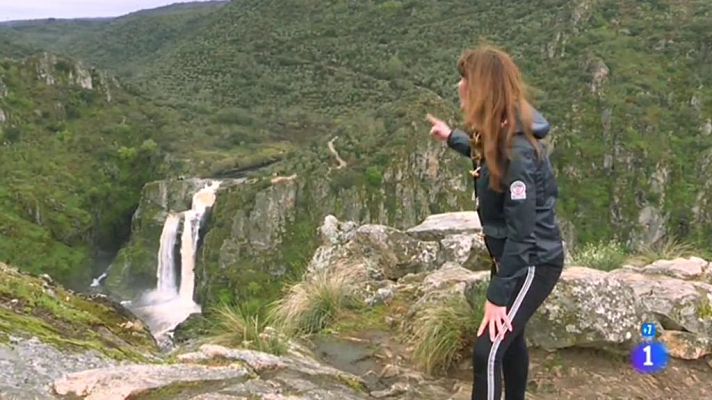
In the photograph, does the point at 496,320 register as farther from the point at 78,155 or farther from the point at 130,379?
the point at 78,155

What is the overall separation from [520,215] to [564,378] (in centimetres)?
223

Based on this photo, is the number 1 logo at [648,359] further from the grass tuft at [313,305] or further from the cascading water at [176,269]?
the cascading water at [176,269]

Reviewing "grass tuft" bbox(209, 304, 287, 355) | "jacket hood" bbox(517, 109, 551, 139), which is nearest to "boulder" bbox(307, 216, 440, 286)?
"grass tuft" bbox(209, 304, 287, 355)

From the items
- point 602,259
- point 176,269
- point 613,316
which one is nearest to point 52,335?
point 613,316

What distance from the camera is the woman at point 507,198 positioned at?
3.17 m

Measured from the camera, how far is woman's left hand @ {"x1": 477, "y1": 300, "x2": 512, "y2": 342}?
3.28 m

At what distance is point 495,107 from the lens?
125 inches

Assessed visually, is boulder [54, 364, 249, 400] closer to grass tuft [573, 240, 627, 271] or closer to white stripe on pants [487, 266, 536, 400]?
white stripe on pants [487, 266, 536, 400]

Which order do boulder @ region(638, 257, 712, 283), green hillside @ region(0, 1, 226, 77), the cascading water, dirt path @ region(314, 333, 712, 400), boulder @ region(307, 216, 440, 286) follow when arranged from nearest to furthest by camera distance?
1. dirt path @ region(314, 333, 712, 400)
2. boulder @ region(638, 257, 712, 283)
3. boulder @ region(307, 216, 440, 286)
4. the cascading water
5. green hillside @ region(0, 1, 226, 77)

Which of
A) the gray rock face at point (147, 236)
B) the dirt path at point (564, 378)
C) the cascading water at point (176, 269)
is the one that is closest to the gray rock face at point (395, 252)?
the dirt path at point (564, 378)

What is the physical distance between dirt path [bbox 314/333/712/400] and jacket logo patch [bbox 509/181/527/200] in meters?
1.92

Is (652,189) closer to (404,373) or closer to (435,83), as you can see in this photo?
(435,83)

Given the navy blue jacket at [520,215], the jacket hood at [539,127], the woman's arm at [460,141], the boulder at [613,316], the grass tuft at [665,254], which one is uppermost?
the jacket hood at [539,127]

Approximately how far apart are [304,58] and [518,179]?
93719 mm
